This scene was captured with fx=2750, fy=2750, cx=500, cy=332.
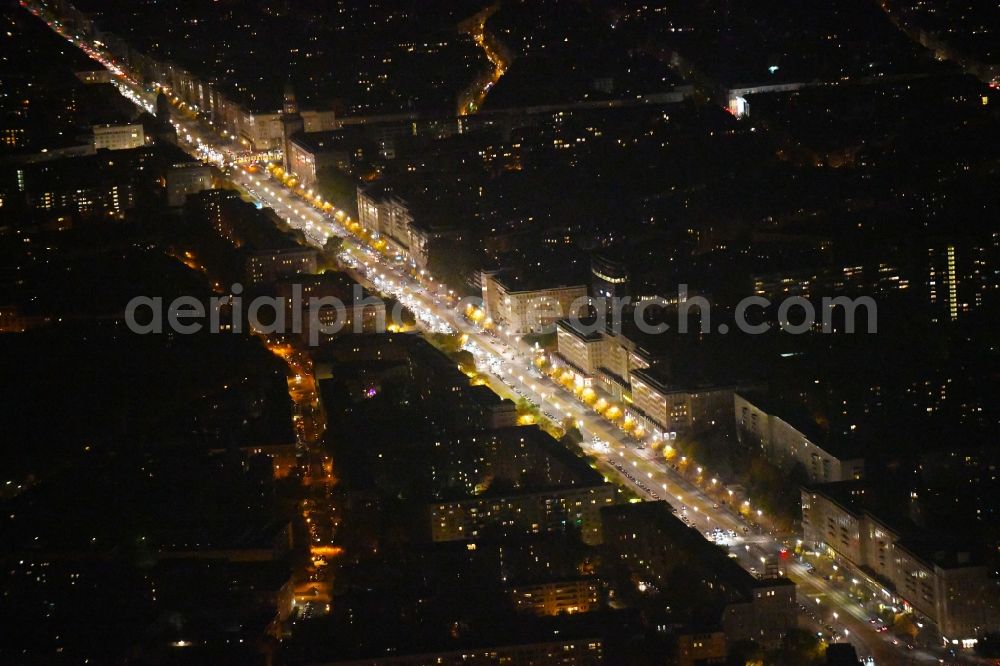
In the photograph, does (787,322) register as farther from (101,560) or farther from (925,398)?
(101,560)

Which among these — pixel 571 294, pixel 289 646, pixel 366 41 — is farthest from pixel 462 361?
pixel 366 41

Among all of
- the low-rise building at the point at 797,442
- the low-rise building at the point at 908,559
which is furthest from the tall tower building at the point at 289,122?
the low-rise building at the point at 908,559

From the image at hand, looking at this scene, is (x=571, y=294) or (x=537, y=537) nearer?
(x=537, y=537)

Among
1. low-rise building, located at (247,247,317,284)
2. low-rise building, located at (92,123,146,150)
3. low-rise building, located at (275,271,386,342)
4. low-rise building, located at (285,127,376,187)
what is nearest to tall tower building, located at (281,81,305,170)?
low-rise building, located at (285,127,376,187)

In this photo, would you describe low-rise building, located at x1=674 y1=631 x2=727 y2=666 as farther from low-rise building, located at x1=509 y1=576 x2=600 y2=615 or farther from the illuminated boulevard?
low-rise building, located at x1=509 y1=576 x2=600 y2=615

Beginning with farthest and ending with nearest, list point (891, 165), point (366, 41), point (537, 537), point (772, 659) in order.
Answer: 1. point (366, 41)
2. point (891, 165)
3. point (537, 537)
4. point (772, 659)

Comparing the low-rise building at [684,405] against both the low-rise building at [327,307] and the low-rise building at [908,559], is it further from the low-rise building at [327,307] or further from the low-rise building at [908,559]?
the low-rise building at [327,307]

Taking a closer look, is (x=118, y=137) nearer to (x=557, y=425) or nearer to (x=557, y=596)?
(x=557, y=425)
